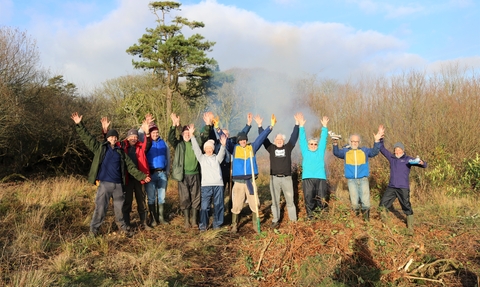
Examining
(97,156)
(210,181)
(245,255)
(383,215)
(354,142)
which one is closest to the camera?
(245,255)

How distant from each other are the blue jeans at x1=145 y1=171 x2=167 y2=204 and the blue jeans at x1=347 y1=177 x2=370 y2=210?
3845 mm

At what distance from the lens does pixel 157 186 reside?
7590mm

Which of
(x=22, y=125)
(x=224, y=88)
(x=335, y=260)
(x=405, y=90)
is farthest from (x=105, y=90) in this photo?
(x=335, y=260)

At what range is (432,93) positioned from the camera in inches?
433

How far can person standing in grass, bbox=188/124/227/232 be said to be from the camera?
7168 millimetres

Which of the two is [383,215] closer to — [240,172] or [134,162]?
[240,172]

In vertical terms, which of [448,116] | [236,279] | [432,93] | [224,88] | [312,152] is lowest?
[236,279]

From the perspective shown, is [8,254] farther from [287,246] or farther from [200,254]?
[287,246]

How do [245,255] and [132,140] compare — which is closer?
[245,255]

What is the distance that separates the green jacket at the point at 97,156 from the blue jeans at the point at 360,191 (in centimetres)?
410

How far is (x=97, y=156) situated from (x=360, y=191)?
16.6ft

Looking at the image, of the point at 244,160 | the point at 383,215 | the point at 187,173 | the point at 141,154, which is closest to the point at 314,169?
the point at 244,160

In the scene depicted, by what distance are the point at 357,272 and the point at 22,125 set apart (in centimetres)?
1181

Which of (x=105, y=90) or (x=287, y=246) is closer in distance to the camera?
(x=287, y=246)
